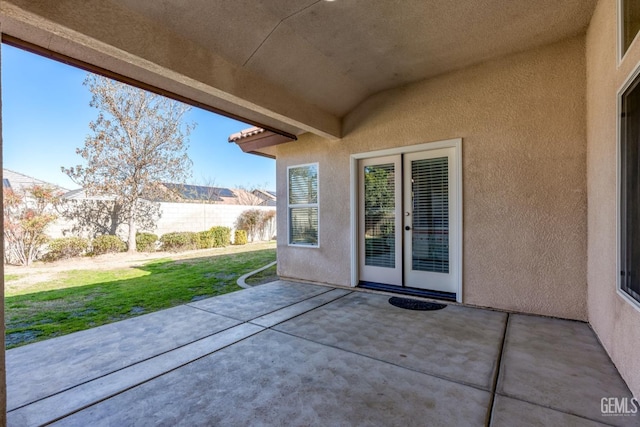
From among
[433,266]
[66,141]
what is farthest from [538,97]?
[66,141]

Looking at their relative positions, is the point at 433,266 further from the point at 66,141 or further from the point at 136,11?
the point at 66,141

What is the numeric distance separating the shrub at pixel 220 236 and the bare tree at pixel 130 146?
8.73ft

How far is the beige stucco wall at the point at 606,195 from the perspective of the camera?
2074 mm

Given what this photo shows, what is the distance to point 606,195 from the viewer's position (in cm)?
258

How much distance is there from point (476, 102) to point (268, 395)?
4323mm

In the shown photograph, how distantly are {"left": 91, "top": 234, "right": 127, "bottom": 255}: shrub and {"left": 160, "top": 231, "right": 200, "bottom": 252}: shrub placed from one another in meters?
1.33

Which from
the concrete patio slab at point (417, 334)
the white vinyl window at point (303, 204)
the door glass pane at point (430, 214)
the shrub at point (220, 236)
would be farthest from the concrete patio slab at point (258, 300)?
the shrub at point (220, 236)

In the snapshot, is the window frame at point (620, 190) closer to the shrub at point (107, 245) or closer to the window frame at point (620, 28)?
the window frame at point (620, 28)

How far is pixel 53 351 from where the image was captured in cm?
283

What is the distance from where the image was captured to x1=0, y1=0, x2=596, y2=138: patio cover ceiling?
93.8 inches

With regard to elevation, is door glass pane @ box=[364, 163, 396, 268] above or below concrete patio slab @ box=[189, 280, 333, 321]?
above

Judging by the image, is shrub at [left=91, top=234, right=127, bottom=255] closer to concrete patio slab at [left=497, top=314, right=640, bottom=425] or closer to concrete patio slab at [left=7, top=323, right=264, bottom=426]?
concrete patio slab at [left=7, top=323, right=264, bottom=426]

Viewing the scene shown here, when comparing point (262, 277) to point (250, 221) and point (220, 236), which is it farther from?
point (250, 221)

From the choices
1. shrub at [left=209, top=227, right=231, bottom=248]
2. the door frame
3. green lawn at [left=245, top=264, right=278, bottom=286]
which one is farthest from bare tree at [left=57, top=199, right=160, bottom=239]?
the door frame
